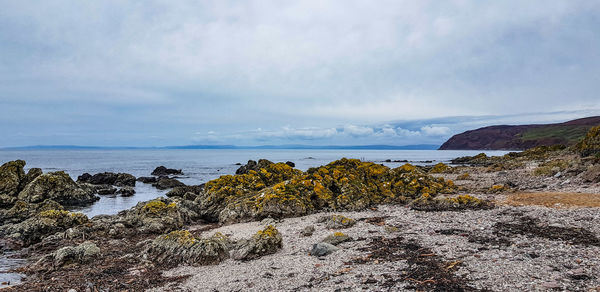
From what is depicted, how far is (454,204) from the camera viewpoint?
13586 mm

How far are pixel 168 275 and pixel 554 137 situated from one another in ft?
738

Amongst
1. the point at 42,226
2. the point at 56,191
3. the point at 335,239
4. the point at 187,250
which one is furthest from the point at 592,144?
the point at 56,191

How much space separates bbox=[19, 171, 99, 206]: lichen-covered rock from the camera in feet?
79.9

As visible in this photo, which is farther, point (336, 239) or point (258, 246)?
point (336, 239)

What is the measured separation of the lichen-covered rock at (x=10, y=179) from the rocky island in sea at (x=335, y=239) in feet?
19.8

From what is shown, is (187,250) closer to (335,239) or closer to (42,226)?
(335,239)

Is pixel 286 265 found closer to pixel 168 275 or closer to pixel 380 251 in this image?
pixel 380 251

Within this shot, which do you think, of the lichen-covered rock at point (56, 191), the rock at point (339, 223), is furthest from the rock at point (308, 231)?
the lichen-covered rock at point (56, 191)

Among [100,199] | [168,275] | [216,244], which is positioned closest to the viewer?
[168,275]

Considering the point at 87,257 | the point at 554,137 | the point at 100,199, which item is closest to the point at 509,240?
the point at 87,257

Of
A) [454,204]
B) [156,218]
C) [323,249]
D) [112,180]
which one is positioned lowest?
[112,180]

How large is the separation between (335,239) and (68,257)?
887cm

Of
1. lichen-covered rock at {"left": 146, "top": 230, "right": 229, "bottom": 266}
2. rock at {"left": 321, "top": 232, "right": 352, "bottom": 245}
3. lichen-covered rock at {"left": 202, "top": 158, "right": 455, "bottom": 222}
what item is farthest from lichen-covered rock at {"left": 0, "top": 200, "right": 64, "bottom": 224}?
rock at {"left": 321, "top": 232, "right": 352, "bottom": 245}

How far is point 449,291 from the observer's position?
5844mm
